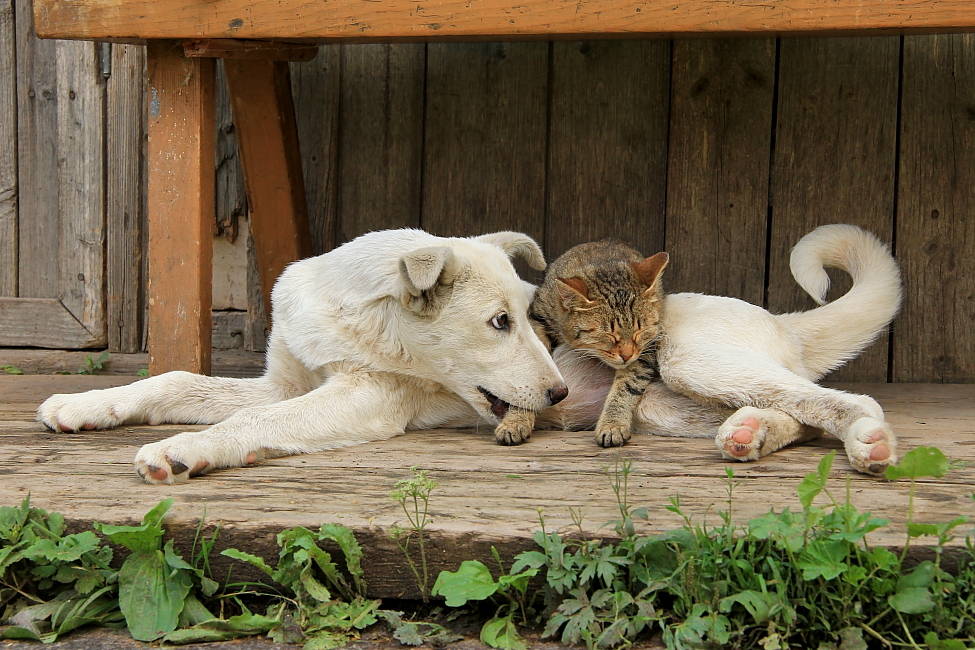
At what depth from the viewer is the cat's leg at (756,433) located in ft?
9.73

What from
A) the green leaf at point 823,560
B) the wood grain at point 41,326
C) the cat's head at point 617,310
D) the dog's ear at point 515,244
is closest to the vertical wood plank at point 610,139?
the dog's ear at point 515,244

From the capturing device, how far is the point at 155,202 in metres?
3.86

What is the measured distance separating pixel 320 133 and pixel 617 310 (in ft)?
6.73

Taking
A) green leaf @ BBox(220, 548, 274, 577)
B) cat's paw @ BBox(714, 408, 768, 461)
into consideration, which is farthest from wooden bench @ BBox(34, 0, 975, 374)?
green leaf @ BBox(220, 548, 274, 577)

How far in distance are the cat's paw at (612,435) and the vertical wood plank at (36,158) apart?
3.19m

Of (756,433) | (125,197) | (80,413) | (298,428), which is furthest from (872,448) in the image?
(125,197)

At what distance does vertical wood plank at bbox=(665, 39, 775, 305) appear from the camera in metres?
4.59

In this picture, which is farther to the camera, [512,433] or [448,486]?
[512,433]

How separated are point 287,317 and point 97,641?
1.64 meters

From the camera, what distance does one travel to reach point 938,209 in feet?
14.8

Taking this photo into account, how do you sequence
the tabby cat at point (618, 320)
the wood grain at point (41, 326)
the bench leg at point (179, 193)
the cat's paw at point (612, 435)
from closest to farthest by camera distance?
the cat's paw at point (612, 435) < the tabby cat at point (618, 320) < the bench leg at point (179, 193) < the wood grain at point (41, 326)

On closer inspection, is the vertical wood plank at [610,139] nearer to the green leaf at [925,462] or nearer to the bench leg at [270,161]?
the bench leg at [270,161]

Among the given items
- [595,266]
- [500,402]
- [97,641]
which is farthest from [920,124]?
[97,641]

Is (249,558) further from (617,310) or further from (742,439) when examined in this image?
(617,310)
